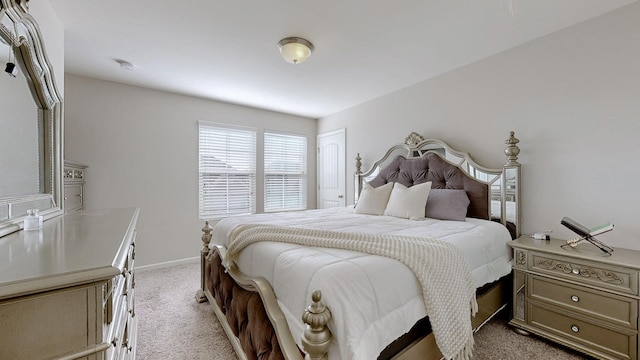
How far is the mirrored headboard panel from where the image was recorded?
1.19 meters

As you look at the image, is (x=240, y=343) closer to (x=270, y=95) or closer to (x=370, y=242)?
(x=370, y=242)

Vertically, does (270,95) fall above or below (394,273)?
above

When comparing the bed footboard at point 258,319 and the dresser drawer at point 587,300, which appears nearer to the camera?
the bed footboard at point 258,319

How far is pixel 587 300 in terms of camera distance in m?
1.78

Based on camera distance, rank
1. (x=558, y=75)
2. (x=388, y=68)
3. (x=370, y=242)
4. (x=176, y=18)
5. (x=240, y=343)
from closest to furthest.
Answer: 1. (x=370, y=242)
2. (x=240, y=343)
3. (x=176, y=18)
4. (x=558, y=75)
5. (x=388, y=68)

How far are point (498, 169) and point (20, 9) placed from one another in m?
3.60

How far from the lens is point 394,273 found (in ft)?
4.17

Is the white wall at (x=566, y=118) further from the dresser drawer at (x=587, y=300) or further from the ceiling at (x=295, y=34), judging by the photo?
the dresser drawer at (x=587, y=300)

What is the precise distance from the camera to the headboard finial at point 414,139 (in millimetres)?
3279

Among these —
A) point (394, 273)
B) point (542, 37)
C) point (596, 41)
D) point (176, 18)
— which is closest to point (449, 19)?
point (542, 37)

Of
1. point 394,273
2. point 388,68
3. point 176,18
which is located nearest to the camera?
point 394,273

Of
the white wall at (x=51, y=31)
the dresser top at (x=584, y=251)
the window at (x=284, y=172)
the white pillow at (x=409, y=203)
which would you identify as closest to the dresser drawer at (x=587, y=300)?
the dresser top at (x=584, y=251)

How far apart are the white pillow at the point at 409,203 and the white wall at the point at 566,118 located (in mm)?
757

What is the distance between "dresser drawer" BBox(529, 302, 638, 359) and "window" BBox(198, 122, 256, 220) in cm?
383
